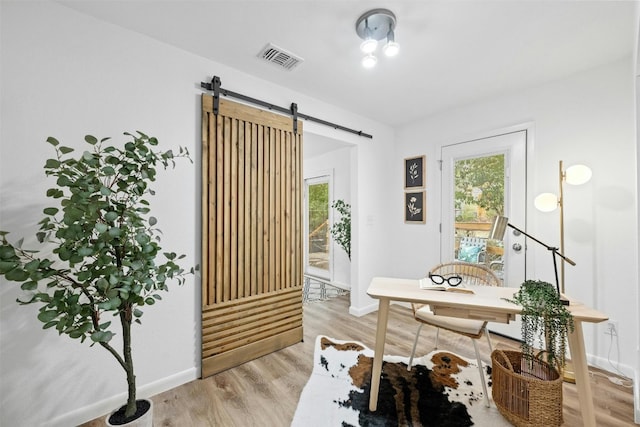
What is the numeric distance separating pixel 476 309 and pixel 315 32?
207cm

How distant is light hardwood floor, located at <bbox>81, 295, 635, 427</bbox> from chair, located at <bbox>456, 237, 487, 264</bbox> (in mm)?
835

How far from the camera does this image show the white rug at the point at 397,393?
172 cm

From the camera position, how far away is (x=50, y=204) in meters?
1.65

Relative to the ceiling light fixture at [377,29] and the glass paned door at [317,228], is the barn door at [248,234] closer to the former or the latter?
the ceiling light fixture at [377,29]

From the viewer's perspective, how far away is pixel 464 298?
1.67 metres

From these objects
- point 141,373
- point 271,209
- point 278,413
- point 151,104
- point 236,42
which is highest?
point 236,42

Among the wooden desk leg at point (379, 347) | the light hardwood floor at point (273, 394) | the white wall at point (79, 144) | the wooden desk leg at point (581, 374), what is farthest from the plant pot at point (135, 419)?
the wooden desk leg at point (581, 374)

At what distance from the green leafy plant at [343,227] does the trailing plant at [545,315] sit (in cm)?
279

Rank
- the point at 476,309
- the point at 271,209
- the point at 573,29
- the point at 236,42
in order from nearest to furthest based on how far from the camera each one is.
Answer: the point at 476,309 → the point at 573,29 → the point at 236,42 → the point at 271,209

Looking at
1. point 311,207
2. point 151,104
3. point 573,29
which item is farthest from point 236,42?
point 311,207

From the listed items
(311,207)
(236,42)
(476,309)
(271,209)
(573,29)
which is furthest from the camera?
(311,207)

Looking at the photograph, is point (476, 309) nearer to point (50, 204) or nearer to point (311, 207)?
point (50, 204)

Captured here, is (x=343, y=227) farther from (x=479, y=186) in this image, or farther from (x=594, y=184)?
(x=594, y=184)

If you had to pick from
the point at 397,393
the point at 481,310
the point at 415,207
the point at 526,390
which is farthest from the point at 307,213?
the point at 526,390
